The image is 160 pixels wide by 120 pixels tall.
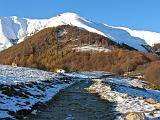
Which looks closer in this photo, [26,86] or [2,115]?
[2,115]

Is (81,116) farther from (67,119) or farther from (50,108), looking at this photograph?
(50,108)

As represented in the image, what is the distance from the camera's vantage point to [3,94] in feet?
102

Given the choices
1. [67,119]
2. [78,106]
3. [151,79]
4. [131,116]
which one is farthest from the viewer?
[151,79]

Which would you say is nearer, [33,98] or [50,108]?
[50,108]

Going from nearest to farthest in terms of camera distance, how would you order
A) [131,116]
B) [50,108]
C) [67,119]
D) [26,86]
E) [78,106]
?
1. [131,116]
2. [67,119]
3. [50,108]
4. [78,106]
5. [26,86]

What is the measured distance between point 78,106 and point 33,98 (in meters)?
3.63

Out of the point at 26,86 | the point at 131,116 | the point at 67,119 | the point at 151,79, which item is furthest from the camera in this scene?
the point at 151,79

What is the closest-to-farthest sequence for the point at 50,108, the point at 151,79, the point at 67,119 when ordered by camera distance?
the point at 67,119, the point at 50,108, the point at 151,79

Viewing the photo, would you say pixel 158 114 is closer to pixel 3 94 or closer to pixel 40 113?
pixel 40 113

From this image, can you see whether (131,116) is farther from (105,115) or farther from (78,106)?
(78,106)

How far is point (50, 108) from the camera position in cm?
3077

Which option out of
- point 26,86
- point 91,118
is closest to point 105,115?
point 91,118

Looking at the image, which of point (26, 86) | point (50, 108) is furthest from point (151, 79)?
point (50, 108)

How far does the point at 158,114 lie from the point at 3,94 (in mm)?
11410
